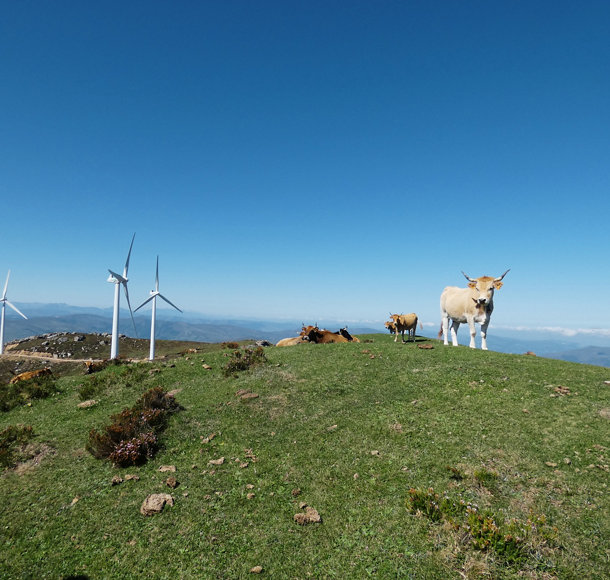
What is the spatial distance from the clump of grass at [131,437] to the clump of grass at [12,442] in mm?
2548

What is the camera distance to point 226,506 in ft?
28.4

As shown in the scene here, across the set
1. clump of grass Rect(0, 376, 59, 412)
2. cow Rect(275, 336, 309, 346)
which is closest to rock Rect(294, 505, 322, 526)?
clump of grass Rect(0, 376, 59, 412)

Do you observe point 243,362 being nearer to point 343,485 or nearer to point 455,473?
point 343,485

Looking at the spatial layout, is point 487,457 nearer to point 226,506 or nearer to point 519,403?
point 519,403

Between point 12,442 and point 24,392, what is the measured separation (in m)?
7.91

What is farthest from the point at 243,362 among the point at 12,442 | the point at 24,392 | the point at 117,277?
the point at 117,277

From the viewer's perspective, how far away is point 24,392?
1866 centimetres

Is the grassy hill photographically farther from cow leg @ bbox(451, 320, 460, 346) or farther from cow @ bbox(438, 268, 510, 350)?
cow leg @ bbox(451, 320, 460, 346)

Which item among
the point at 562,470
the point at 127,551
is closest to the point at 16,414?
the point at 127,551

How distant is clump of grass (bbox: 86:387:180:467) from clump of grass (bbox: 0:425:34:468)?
2.55m

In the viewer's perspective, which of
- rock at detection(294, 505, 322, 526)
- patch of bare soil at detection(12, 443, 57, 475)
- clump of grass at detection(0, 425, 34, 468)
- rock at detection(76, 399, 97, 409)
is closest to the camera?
rock at detection(294, 505, 322, 526)

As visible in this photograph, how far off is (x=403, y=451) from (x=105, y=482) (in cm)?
948

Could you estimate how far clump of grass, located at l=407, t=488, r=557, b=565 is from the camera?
21.4ft

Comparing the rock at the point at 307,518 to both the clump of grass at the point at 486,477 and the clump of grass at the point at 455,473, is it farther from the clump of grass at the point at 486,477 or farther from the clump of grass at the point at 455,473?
the clump of grass at the point at 486,477
